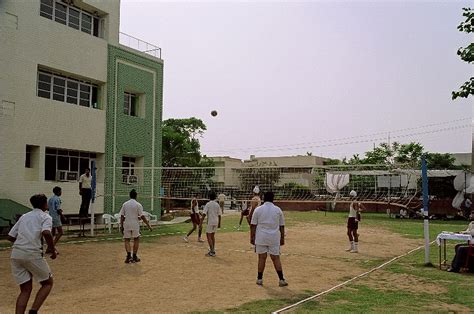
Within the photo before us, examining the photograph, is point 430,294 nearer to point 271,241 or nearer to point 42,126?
point 271,241

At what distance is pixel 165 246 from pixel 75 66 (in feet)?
36.9

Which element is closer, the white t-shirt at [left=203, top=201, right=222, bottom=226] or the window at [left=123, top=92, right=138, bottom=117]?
the white t-shirt at [left=203, top=201, right=222, bottom=226]

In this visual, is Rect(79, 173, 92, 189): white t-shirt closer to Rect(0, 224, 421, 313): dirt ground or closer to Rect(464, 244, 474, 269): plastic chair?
Rect(0, 224, 421, 313): dirt ground

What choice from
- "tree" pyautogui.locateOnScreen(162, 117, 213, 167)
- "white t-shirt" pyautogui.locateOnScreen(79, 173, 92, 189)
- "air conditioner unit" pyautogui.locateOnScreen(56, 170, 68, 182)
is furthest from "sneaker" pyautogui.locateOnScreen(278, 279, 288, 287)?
"tree" pyautogui.locateOnScreen(162, 117, 213, 167)

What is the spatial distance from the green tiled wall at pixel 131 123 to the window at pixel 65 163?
130cm

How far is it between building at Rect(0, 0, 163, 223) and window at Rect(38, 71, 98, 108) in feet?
0.15

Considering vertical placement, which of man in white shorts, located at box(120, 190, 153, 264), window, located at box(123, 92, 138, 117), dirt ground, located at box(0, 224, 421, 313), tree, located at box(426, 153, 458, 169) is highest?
window, located at box(123, 92, 138, 117)

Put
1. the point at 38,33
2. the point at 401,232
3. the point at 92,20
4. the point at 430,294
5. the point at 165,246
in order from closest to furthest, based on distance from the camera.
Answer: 1. the point at 430,294
2. the point at 165,246
3. the point at 38,33
4. the point at 401,232
5. the point at 92,20

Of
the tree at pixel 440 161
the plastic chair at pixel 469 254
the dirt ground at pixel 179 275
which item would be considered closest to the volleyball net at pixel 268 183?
the dirt ground at pixel 179 275

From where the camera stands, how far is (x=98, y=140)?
75.7 feet

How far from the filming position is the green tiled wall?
23.9 m

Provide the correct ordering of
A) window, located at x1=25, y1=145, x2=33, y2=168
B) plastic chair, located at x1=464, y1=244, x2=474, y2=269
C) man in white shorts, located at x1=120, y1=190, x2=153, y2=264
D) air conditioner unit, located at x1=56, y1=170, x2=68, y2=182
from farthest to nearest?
air conditioner unit, located at x1=56, y1=170, x2=68, y2=182
window, located at x1=25, y1=145, x2=33, y2=168
man in white shorts, located at x1=120, y1=190, x2=153, y2=264
plastic chair, located at x1=464, y1=244, x2=474, y2=269

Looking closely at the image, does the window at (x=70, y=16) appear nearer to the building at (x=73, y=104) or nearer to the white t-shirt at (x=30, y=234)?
the building at (x=73, y=104)

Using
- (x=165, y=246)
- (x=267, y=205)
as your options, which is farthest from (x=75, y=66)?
(x=267, y=205)
